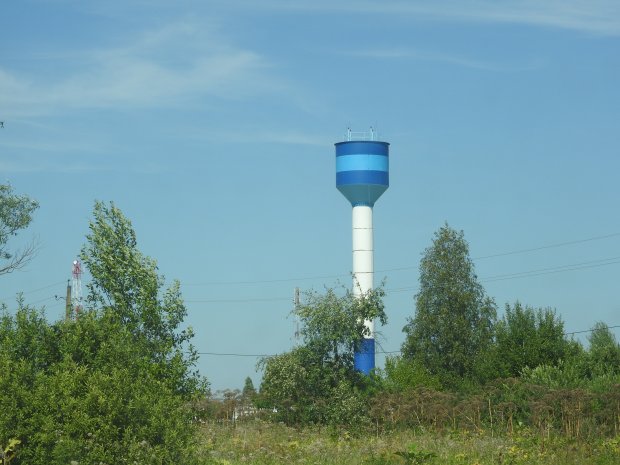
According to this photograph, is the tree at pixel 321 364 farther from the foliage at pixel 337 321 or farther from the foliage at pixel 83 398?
the foliage at pixel 83 398

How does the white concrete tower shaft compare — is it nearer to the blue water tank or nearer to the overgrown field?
the blue water tank

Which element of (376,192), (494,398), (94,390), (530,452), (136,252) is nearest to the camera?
(94,390)

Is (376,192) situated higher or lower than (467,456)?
higher

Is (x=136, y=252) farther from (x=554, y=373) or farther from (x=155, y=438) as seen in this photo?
(x=554, y=373)

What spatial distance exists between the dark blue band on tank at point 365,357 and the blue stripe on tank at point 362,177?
9.43 meters

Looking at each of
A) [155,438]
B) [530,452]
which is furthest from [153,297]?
[530,452]

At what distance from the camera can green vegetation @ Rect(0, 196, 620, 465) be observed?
44.9 ft

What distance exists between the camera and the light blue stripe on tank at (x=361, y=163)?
54219mm

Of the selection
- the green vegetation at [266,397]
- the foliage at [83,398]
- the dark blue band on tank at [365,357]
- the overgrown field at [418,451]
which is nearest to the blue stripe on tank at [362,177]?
the dark blue band on tank at [365,357]

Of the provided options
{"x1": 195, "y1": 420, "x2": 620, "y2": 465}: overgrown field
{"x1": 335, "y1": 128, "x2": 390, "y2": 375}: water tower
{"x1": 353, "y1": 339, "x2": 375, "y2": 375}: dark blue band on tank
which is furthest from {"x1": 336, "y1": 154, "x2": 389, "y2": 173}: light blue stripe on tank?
{"x1": 195, "y1": 420, "x2": 620, "y2": 465}: overgrown field

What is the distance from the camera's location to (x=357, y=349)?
37938 mm

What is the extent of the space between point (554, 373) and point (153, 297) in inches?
850

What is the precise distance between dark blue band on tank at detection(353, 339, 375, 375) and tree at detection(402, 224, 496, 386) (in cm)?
310

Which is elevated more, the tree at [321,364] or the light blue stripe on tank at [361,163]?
the light blue stripe on tank at [361,163]
